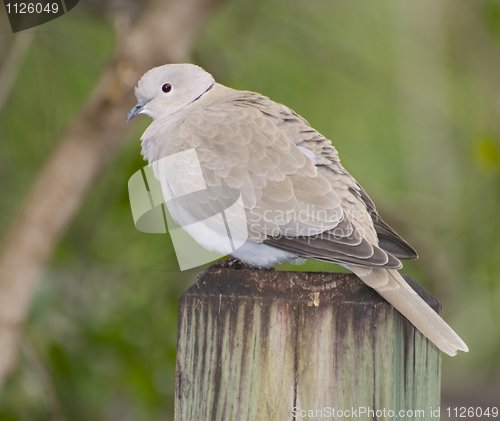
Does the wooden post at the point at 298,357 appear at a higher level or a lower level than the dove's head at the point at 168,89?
lower

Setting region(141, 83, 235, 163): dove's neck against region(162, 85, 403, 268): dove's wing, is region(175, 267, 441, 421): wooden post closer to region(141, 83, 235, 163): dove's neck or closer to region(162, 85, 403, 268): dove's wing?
region(162, 85, 403, 268): dove's wing

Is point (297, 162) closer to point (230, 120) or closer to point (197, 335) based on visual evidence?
point (230, 120)

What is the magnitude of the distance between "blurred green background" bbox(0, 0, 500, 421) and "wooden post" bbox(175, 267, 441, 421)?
5.29ft

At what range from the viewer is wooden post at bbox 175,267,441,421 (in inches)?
53.3

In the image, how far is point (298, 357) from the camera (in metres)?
1.37

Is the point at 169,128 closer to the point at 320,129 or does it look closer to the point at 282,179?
the point at 282,179

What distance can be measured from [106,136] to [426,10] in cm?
287

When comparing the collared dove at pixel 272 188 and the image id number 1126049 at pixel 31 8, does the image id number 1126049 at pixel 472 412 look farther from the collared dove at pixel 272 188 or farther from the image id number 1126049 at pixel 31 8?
the image id number 1126049 at pixel 31 8

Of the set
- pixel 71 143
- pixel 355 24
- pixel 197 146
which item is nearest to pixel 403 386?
pixel 197 146
